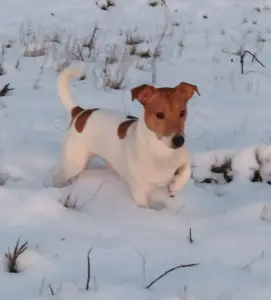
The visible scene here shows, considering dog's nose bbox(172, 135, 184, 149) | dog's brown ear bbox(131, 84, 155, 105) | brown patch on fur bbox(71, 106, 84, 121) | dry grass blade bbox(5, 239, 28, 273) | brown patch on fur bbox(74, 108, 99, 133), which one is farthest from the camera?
brown patch on fur bbox(71, 106, 84, 121)

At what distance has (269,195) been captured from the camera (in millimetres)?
3555

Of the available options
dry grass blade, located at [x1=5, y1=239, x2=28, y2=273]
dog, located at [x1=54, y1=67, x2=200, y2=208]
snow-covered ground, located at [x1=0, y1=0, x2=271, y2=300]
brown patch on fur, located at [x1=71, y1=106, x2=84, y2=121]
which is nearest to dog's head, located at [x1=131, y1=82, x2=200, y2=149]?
dog, located at [x1=54, y1=67, x2=200, y2=208]

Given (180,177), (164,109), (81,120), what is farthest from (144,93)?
(81,120)

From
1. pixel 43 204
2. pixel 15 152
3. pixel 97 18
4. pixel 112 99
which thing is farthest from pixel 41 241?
pixel 97 18

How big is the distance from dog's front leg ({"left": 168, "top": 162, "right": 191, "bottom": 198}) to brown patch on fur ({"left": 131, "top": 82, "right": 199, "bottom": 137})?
281mm

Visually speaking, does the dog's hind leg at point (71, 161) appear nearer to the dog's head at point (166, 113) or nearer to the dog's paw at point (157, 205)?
the dog's paw at point (157, 205)

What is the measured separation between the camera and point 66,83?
148 inches

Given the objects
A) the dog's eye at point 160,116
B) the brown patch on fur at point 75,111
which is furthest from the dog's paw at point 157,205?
the brown patch on fur at point 75,111

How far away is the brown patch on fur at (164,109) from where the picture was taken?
312 centimetres

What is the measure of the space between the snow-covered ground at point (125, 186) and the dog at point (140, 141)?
0.38 feet

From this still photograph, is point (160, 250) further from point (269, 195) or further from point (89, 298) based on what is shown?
point (269, 195)

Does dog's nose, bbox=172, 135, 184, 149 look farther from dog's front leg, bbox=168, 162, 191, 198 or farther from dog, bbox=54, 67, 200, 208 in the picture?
dog's front leg, bbox=168, 162, 191, 198

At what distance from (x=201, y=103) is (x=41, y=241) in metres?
2.21

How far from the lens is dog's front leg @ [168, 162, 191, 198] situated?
3383 mm
